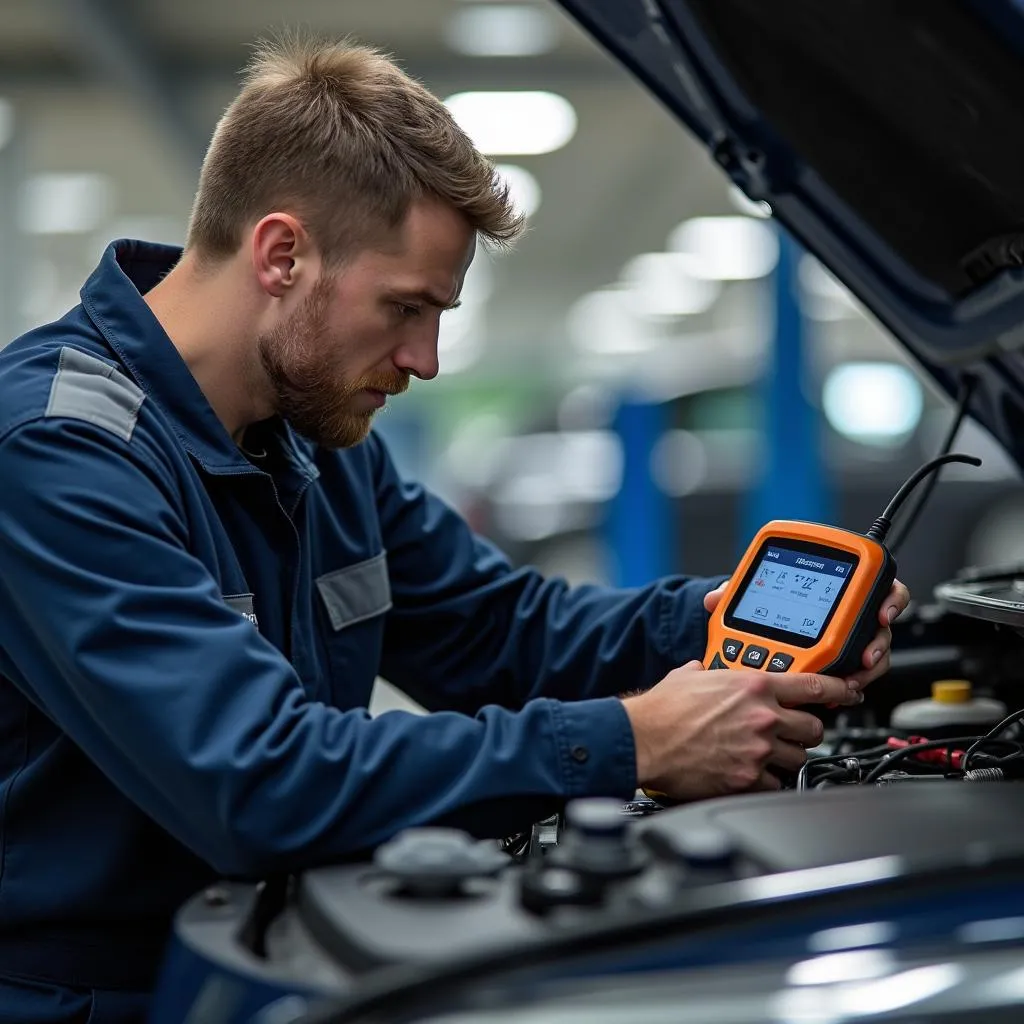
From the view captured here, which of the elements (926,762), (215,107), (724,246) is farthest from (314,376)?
(724,246)

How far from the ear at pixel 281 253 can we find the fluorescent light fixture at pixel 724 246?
717 centimetres

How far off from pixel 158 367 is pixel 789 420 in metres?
4.14

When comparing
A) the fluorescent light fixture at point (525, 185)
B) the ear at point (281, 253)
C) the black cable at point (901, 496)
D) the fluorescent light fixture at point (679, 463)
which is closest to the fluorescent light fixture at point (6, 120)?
the fluorescent light fixture at point (525, 185)

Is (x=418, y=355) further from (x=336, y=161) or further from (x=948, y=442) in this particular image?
(x=948, y=442)

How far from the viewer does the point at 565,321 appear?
47.5 ft

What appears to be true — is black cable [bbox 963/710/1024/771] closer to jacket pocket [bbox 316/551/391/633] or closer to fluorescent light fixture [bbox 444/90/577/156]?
jacket pocket [bbox 316/551/391/633]

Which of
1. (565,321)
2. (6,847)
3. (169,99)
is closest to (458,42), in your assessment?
(169,99)

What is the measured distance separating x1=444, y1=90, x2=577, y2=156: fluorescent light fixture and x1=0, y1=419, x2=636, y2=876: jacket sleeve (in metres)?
4.86

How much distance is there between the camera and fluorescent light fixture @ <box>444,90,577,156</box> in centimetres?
586

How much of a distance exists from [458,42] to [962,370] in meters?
4.12

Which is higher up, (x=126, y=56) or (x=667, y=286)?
(x=126, y=56)

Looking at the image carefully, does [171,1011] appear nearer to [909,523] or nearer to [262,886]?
[262,886]

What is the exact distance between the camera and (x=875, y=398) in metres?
8.66

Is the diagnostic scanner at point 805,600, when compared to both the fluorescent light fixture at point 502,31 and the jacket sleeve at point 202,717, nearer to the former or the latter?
the jacket sleeve at point 202,717
